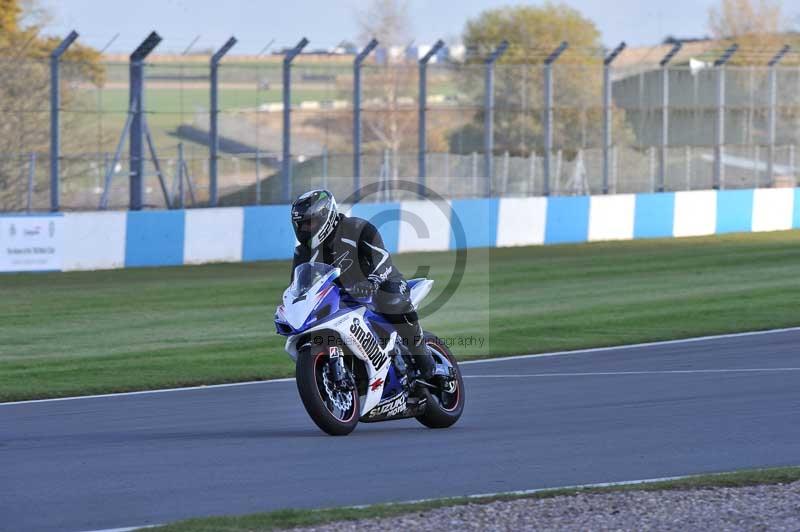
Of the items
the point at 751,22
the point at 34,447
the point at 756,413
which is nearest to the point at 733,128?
the point at 756,413

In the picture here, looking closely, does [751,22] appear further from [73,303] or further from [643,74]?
[73,303]

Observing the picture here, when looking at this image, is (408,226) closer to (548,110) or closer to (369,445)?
(548,110)

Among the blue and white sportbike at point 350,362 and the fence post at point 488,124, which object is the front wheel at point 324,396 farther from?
the fence post at point 488,124

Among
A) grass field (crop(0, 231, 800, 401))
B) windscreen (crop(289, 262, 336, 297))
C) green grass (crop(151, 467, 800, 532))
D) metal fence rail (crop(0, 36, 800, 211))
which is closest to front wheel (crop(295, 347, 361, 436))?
windscreen (crop(289, 262, 336, 297))

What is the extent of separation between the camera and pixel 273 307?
20.2m

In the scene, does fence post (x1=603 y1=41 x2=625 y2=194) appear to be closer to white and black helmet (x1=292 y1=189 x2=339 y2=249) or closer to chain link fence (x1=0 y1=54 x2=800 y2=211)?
chain link fence (x1=0 y1=54 x2=800 y2=211)

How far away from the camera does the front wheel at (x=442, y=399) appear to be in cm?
1016

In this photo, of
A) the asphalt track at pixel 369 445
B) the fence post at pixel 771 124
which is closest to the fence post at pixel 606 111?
the fence post at pixel 771 124

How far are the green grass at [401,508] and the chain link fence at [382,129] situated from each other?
63.0ft

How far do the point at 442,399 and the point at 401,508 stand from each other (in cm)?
310

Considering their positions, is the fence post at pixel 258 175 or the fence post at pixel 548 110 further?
the fence post at pixel 548 110

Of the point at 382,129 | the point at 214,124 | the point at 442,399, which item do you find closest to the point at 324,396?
the point at 442,399

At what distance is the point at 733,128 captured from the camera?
126 ft

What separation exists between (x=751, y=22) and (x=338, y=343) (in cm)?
8247
